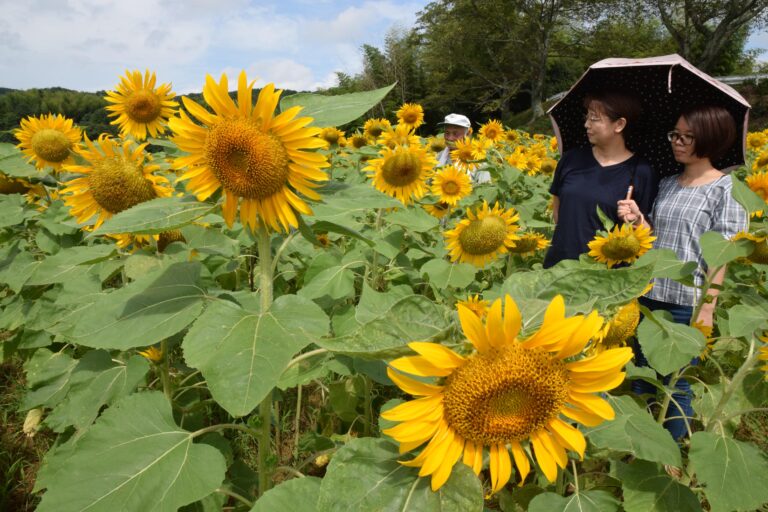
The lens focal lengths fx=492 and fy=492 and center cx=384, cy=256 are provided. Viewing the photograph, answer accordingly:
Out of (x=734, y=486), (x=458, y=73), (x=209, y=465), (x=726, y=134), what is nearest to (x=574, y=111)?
(x=726, y=134)

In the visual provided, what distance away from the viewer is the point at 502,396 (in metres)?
0.83

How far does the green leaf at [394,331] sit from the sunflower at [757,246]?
5.02ft

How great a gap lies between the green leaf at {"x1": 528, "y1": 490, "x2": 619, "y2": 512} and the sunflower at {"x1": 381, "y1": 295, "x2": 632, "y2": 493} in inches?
18.7

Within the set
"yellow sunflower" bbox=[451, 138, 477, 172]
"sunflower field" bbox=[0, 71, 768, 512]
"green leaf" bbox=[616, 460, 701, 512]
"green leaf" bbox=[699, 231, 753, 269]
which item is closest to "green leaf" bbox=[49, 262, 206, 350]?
"sunflower field" bbox=[0, 71, 768, 512]

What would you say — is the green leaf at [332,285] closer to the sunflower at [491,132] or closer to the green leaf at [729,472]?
the green leaf at [729,472]

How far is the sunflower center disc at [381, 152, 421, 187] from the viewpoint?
3.13 m

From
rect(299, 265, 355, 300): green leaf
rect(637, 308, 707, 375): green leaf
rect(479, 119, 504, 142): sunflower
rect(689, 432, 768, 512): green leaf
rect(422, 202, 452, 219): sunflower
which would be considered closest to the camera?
rect(689, 432, 768, 512): green leaf

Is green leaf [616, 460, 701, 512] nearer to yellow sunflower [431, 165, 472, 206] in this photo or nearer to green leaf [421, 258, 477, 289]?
green leaf [421, 258, 477, 289]

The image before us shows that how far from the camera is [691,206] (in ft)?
8.91

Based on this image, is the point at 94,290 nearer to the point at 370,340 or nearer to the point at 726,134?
the point at 370,340

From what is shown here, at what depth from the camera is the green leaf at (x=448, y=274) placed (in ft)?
7.29

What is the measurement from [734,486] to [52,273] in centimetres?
225

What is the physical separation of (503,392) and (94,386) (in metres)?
1.34

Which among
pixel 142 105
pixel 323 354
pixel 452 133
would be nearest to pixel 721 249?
pixel 323 354
